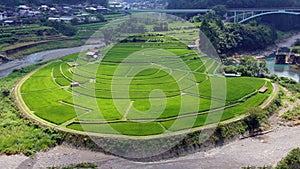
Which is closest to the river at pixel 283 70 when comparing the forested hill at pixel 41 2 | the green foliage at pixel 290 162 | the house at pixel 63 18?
the green foliage at pixel 290 162

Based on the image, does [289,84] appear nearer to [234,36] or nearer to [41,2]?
[234,36]

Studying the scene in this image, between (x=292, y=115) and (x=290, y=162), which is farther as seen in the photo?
(x=292, y=115)

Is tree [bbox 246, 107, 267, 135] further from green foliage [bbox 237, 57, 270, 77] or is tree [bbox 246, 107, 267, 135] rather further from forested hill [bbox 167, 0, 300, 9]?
forested hill [bbox 167, 0, 300, 9]

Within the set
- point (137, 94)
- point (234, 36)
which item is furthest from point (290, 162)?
point (234, 36)

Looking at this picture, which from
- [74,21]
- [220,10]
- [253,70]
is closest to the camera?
[253,70]

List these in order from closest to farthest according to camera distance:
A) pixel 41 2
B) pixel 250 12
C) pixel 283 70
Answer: pixel 283 70 < pixel 250 12 < pixel 41 2

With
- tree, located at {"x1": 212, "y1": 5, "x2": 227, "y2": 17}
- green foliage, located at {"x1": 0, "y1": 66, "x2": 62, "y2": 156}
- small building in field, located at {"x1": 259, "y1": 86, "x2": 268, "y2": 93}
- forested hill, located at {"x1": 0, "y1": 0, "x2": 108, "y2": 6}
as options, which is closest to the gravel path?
green foliage, located at {"x1": 0, "y1": 66, "x2": 62, "y2": 156}

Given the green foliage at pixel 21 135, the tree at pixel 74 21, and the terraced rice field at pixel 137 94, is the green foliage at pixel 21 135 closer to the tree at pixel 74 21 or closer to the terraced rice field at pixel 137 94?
the terraced rice field at pixel 137 94

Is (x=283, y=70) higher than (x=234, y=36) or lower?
lower
